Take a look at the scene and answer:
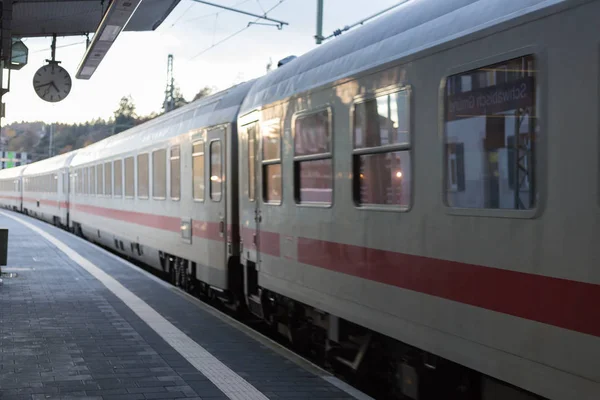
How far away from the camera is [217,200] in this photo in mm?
11641

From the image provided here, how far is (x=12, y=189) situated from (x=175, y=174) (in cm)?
5314

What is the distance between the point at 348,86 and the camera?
6871mm

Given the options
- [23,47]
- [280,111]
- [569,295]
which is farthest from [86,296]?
[569,295]

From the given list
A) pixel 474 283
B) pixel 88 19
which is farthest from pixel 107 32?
pixel 474 283

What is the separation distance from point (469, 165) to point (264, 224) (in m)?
4.33

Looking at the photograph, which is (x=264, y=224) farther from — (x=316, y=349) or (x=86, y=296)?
(x=86, y=296)

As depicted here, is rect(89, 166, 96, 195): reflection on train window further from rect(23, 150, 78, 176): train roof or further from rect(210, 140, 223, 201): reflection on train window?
rect(210, 140, 223, 201): reflection on train window

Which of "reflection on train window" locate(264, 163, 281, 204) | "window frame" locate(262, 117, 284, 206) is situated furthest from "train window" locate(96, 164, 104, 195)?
"reflection on train window" locate(264, 163, 281, 204)

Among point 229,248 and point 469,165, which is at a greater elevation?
point 469,165

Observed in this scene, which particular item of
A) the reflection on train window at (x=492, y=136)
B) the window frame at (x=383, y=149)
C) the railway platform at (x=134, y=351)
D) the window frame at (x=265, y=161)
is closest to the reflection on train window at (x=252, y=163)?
the window frame at (x=265, y=161)

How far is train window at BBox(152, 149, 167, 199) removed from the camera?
50.6ft

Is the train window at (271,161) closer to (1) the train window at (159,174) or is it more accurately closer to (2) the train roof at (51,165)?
(1) the train window at (159,174)

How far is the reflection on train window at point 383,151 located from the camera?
5915mm

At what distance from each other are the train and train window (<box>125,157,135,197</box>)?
901 cm
